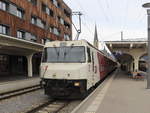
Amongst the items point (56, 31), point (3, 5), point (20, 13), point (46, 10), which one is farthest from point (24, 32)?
point (56, 31)

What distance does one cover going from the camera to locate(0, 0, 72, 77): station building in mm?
24472

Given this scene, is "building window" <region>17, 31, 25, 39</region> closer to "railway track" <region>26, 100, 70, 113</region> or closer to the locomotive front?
the locomotive front

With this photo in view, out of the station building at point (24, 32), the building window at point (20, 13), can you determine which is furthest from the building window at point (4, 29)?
the building window at point (20, 13)

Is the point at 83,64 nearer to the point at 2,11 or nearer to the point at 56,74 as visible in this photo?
the point at 56,74

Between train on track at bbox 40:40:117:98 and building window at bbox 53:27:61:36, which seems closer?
train on track at bbox 40:40:117:98

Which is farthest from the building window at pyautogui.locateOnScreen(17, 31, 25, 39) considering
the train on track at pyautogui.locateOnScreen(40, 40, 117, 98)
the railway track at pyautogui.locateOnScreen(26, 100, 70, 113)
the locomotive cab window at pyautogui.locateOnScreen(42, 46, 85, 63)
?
the railway track at pyautogui.locateOnScreen(26, 100, 70, 113)

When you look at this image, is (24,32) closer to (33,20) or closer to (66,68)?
(33,20)

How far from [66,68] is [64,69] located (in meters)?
0.11

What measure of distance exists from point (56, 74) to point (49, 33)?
3385cm

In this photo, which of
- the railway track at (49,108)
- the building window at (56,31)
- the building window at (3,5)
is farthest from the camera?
the building window at (56,31)

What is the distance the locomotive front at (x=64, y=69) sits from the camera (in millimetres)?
10680

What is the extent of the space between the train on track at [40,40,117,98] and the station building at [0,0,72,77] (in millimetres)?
8847

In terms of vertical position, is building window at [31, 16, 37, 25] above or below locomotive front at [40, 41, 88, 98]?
above

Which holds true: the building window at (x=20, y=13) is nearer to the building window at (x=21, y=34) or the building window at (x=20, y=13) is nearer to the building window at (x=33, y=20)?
the building window at (x=21, y=34)
